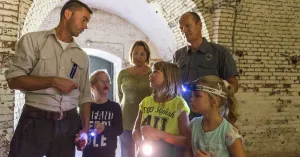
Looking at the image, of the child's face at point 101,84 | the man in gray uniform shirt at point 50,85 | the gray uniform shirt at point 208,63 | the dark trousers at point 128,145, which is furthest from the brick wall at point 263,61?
the man in gray uniform shirt at point 50,85

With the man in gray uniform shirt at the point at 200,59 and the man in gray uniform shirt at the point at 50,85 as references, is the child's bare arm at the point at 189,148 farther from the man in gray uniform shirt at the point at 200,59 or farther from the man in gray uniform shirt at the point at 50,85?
the man in gray uniform shirt at the point at 50,85

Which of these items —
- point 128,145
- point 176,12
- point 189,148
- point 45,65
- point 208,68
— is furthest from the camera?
point 176,12

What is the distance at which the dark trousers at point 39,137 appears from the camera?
211cm

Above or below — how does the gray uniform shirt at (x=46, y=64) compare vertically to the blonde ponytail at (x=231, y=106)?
above

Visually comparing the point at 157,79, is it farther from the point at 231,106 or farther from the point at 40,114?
the point at 40,114

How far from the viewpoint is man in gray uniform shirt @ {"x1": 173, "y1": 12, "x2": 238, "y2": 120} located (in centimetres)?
294

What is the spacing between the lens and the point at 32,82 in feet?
6.88

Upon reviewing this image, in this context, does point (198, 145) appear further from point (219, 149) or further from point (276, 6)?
point (276, 6)

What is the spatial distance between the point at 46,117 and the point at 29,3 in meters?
2.33

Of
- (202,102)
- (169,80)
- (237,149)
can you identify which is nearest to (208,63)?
(169,80)

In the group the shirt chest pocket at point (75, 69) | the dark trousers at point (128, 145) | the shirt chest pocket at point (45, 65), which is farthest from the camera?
A: the dark trousers at point (128, 145)

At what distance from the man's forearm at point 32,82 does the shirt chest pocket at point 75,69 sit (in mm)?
242

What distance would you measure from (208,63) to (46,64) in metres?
1.59

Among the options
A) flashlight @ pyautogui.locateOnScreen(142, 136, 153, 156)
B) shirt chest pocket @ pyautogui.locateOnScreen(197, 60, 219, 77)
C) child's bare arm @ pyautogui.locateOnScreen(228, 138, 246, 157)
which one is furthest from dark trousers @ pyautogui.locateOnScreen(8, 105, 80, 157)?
shirt chest pocket @ pyautogui.locateOnScreen(197, 60, 219, 77)
